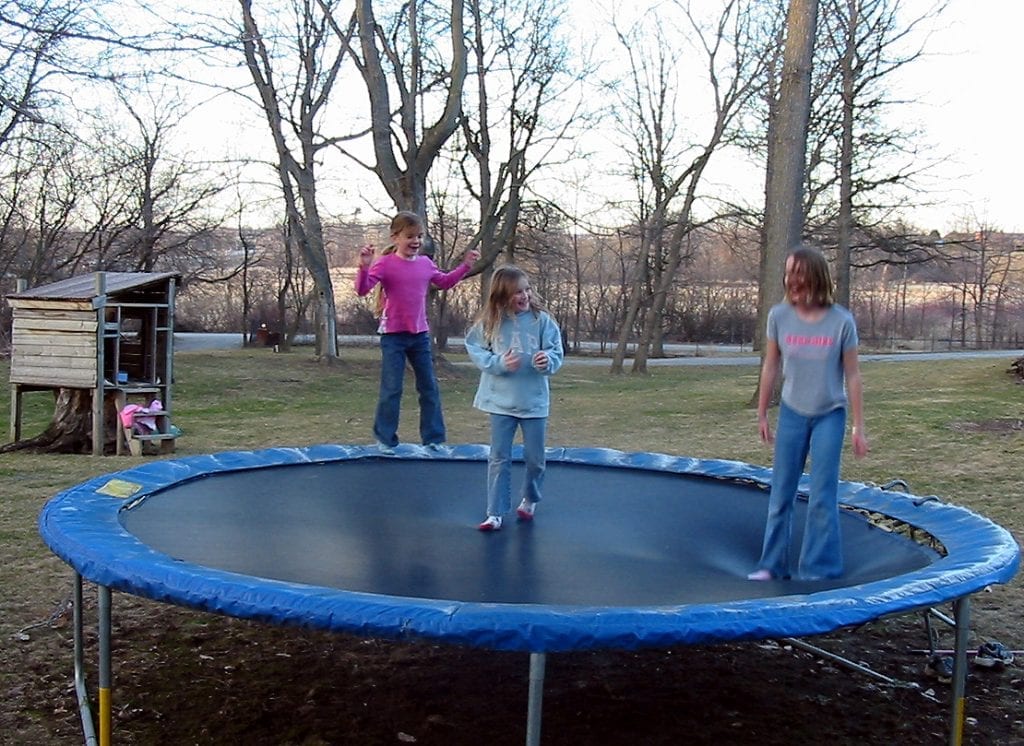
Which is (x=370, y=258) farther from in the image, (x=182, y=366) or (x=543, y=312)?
(x=182, y=366)

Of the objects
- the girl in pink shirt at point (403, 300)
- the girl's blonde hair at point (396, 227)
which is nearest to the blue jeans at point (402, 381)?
the girl in pink shirt at point (403, 300)

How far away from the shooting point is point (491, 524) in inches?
117

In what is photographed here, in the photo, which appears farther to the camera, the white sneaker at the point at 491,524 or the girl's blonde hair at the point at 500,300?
the white sneaker at the point at 491,524

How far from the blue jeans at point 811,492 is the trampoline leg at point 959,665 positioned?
18.4 inches

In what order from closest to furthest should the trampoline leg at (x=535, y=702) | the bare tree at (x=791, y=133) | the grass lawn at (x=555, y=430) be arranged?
1. the trampoline leg at (x=535, y=702)
2. the grass lawn at (x=555, y=430)
3. the bare tree at (x=791, y=133)

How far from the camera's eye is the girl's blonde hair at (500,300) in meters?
2.80

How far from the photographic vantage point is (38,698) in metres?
2.33

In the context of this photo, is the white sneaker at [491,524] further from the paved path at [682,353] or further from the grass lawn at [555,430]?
the paved path at [682,353]

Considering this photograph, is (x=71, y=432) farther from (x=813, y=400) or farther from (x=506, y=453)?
(x=813, y=400)

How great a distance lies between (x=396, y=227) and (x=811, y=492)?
5.96 ft

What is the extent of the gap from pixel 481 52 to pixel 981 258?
17.0 m

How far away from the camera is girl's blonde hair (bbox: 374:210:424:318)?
3480mm

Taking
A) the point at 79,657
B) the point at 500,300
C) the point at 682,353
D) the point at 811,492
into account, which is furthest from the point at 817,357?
the point at 682,353

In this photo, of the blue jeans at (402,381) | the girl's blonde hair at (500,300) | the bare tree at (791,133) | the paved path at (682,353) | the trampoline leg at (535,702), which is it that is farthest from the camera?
the paved path at (682,353)
